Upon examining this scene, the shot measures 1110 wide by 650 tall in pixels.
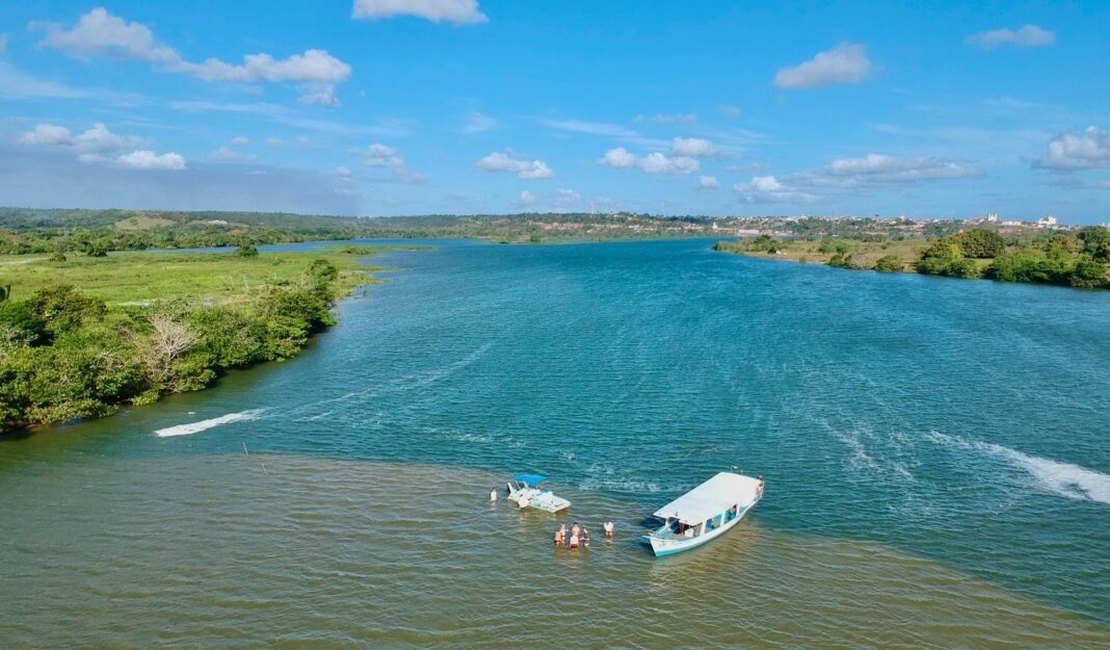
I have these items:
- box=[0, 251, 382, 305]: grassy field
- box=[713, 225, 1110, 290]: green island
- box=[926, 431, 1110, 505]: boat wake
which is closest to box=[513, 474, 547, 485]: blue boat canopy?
box=[926, 431, 1110, 505]: boat wake

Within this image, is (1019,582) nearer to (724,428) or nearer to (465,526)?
(724,428)

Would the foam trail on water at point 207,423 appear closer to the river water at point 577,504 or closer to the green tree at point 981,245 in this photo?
the river water at point 577,504

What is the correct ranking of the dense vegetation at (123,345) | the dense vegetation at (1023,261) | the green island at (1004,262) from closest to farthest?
the dense vegetation at (123,345), the dense vegetation at (1023,261), the green island at (1004,262)

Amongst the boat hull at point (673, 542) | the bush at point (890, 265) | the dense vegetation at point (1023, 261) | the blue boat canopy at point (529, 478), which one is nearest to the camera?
the boat hull at point (673, 542)

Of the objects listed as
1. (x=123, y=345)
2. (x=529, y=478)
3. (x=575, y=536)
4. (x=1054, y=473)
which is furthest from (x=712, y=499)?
(x=123, y=345)

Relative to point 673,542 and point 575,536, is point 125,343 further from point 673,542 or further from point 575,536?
point 673,542

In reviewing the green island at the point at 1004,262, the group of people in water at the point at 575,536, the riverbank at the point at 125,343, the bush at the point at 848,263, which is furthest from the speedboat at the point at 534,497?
the bush at the point at 848,263
